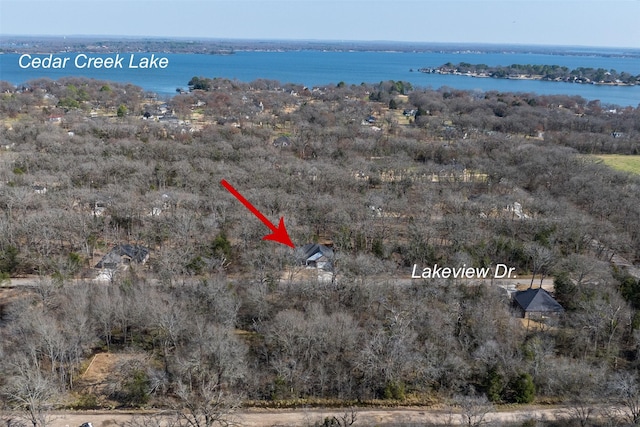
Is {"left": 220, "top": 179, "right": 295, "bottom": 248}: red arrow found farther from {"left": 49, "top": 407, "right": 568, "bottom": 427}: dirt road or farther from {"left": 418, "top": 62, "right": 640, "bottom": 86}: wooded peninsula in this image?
{"left": 418, "top": 62, "right": 640, "bottom": 86}: wooded peninsula

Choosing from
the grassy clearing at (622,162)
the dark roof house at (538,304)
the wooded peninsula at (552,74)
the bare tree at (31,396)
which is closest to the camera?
the bare tree at (31,396)

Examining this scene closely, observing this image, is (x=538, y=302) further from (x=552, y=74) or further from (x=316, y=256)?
(x=552, y=74)

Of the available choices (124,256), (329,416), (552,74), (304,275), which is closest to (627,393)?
(329,416)

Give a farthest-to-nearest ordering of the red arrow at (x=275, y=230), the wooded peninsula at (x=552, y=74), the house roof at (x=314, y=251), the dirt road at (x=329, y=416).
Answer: the wooded peninsula at (x=552, y=74) → the red arrow at (x=275, y=230) → the house roof at (x=314, y=251) → the dirt road at (x=329, y=416)

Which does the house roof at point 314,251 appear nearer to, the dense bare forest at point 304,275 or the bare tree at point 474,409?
the dense bare forest at point 304,275

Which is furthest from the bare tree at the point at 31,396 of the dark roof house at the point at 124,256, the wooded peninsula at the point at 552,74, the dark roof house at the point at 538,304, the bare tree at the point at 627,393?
the wooded peninsula at the point at 552,74

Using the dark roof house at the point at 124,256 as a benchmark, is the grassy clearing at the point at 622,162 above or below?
above
